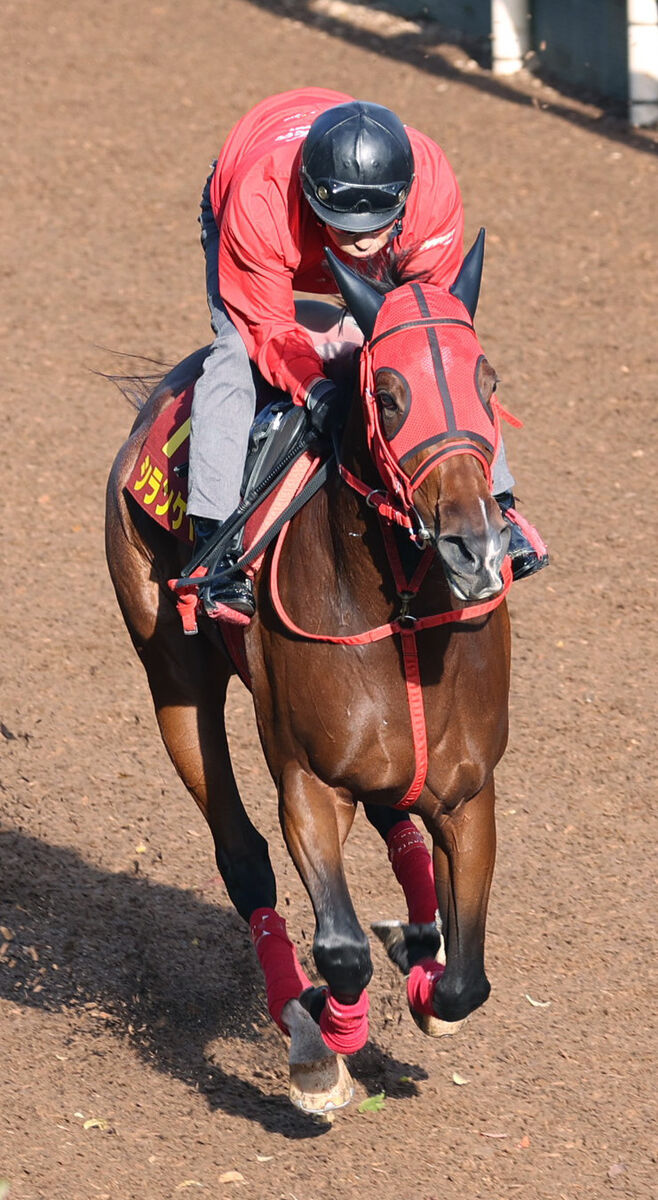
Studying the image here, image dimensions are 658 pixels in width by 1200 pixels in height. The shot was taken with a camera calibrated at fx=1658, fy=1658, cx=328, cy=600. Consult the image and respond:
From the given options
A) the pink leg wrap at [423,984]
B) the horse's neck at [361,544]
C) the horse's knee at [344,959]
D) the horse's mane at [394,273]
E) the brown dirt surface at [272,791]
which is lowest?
the brown dirt surface at [272,791]

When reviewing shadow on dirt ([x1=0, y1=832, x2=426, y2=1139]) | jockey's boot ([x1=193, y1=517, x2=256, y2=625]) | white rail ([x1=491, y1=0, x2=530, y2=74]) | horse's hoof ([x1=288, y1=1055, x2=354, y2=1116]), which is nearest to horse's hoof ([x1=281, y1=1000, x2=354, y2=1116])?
horse's hoof ([x1=288, y1=1055, x2=354, y2=1116])

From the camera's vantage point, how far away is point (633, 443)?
9711mm

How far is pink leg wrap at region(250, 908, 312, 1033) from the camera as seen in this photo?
4906mm

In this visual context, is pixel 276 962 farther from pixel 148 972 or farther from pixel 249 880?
pixel 148 972

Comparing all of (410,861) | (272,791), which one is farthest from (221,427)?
(272,791)

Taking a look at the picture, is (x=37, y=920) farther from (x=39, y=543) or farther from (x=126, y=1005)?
(x=39, y=543)

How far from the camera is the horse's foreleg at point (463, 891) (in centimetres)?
448

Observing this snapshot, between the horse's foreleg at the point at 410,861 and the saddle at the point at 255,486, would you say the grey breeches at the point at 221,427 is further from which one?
the horse's foreleg at the point at 410,861

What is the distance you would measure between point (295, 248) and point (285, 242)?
3 centimetres

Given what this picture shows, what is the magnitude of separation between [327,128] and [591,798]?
11.0 ft

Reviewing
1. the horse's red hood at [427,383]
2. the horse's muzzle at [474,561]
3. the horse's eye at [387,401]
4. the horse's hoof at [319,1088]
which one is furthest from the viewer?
the horse's hoof at [319,1088]

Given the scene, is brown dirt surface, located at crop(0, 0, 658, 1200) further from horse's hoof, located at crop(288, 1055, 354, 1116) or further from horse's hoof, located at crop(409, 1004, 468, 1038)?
horse's hoof, located at crop(409, 1004, 468, 1038)

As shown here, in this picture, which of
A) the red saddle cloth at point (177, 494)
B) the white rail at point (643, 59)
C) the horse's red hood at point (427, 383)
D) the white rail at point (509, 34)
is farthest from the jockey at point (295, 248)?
the white rail at point (509, 34)

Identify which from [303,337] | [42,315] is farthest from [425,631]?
[42,315]
